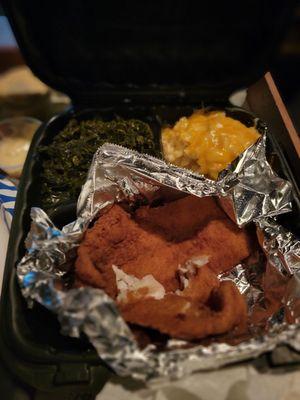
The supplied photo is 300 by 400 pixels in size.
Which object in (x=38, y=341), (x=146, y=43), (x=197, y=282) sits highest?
(x=146, y=43)

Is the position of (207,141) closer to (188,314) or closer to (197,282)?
(197,282)

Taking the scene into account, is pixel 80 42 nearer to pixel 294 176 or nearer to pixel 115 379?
pixel 294 176

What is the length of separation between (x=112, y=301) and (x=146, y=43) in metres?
0.75

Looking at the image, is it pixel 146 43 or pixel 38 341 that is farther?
pixel 146 43

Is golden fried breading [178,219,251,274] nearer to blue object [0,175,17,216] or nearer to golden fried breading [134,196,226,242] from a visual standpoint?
golden fried breading [134,196,226,242]

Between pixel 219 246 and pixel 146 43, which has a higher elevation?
pixel 146 43

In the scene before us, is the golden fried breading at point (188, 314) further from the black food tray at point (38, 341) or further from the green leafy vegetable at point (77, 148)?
the green leafy vegetable at point (77, 148)

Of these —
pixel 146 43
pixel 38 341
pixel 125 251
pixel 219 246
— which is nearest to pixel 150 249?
pixel 125 251

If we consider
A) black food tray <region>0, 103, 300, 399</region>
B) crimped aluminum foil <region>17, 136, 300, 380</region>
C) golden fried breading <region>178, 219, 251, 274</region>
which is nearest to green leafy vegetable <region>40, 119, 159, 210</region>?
black food tray <region>0, 103, 300, 399</region>

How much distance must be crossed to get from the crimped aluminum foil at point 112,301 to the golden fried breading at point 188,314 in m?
0.03

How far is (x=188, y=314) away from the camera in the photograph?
27.3 inches

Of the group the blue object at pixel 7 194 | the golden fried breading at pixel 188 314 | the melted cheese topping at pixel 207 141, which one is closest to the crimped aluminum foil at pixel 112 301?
the golden fried breading at pixel 188 314

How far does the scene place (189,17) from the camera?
1.00 m

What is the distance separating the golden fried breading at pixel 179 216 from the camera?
91cm
